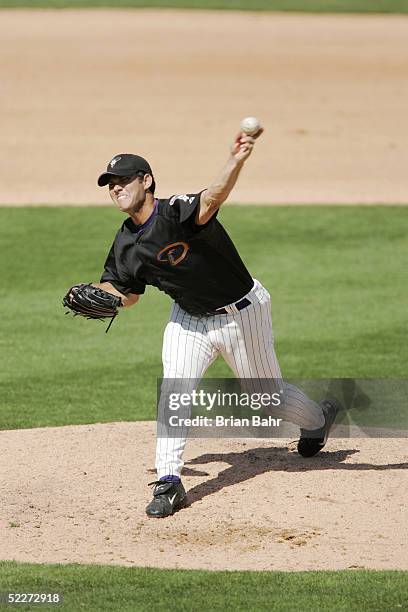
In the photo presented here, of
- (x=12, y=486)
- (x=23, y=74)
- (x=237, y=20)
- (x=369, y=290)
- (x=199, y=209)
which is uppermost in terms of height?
(x=237, y=20)

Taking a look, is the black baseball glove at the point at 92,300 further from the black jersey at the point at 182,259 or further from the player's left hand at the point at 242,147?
the player's left hand at the point at 242,147

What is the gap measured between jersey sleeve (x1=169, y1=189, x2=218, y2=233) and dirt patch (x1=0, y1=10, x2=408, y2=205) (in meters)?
9.50

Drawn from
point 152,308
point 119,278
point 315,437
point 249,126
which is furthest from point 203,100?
point 249,126

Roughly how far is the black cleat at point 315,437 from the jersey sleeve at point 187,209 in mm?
1476

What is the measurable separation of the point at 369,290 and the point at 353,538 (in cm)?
604

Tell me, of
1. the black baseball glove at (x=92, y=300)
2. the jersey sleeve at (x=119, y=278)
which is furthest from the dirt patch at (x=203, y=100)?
the black baseball glove at (x=92, y=300)

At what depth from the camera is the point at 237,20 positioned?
27266 mm

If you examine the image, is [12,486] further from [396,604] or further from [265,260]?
[265,260]

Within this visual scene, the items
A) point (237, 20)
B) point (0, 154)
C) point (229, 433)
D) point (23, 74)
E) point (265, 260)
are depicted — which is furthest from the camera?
point (237, 20)

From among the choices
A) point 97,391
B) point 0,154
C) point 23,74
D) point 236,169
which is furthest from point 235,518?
point 23,74

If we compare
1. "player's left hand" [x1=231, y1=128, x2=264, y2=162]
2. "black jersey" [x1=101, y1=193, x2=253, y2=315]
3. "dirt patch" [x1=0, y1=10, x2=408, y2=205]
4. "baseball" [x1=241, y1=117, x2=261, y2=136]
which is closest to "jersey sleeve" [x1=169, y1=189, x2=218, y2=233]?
"black jersey" [x1=101, y1=193, x2=253, y2=315]

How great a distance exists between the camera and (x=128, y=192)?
239 inches

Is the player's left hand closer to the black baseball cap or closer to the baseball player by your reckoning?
the baseball player

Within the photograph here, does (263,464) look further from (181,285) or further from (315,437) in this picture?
(181,285)
